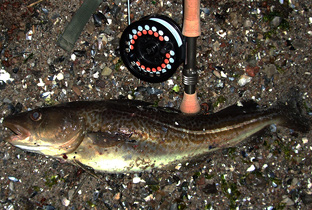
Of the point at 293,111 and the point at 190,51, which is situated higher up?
the point at 190,51

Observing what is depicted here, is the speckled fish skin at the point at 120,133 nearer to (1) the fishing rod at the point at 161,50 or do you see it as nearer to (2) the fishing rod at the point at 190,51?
(2) the fishing rod at the point at 190,51

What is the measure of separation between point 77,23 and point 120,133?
6.18ft

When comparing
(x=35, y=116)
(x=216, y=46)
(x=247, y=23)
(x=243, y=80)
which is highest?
(x=247, y=23)

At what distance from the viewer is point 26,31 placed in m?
4.22

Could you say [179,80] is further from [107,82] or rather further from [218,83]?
[107,82]

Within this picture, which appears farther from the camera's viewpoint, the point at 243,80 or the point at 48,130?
the point at 243,80

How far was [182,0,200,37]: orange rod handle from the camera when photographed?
10.7ft

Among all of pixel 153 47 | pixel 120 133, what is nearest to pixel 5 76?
pixel 120 133

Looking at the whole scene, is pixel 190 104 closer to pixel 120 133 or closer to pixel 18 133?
pixel 120 133

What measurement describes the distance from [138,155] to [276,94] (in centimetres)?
239

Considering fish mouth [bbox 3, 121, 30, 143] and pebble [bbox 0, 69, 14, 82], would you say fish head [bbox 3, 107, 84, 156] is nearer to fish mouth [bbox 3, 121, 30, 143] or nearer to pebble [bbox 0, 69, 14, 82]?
fish mouth [bbox 3, 121, 30, 143]

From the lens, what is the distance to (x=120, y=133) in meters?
3.63

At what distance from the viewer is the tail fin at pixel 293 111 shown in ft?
13.3

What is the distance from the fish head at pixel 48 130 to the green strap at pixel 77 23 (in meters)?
1.16
